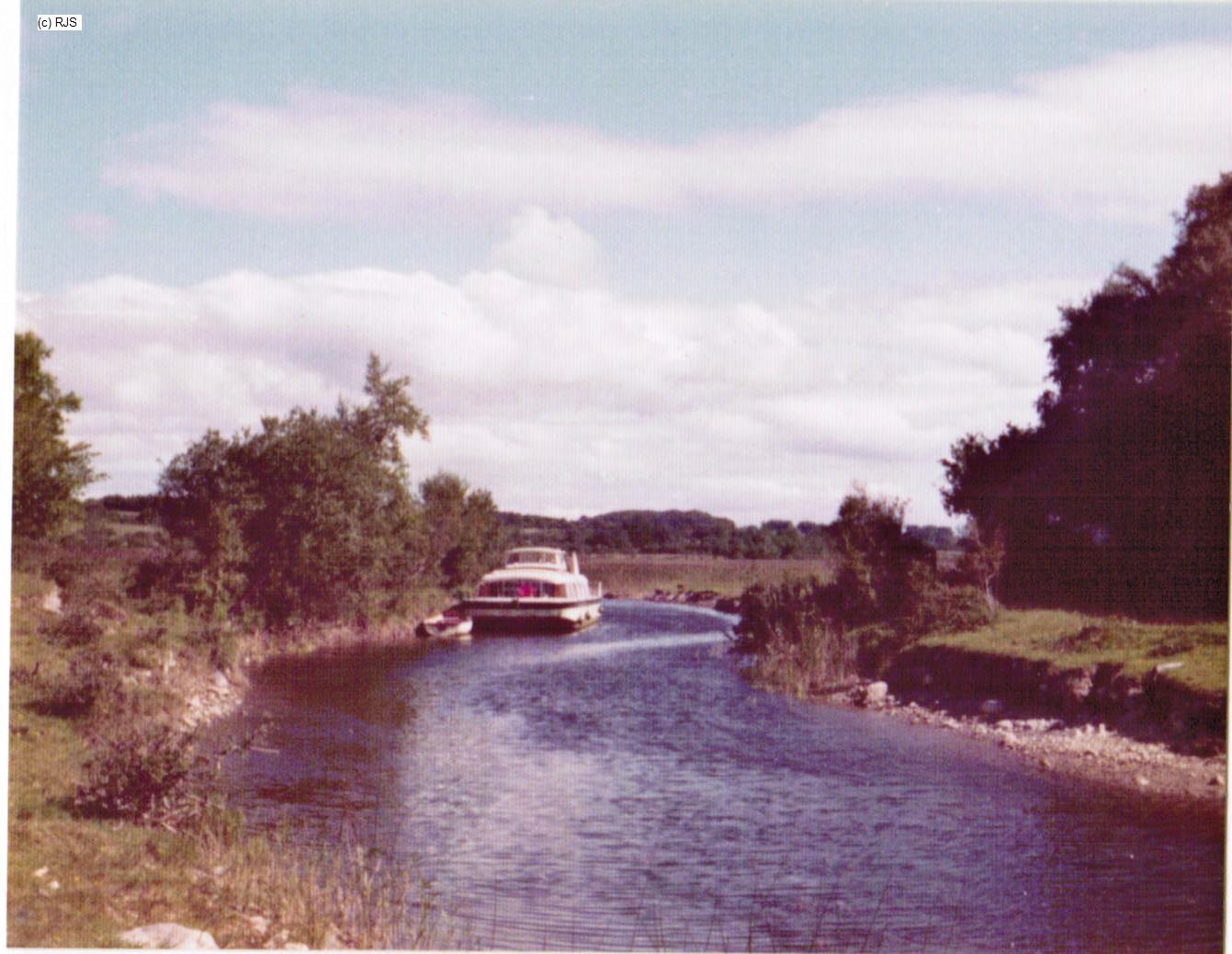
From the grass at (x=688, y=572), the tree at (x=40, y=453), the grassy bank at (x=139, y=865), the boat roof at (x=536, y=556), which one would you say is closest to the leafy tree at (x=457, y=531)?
the boat roof at (x=536, y=556)

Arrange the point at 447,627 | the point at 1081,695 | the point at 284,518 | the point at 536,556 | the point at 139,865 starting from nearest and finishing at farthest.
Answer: the point at 139,865 < the point at 1081,695 < the point at 284,518 < the point at 447,627 < the point at 536,556

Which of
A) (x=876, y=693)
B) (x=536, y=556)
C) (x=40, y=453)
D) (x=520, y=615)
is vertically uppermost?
(x=40, y=453)

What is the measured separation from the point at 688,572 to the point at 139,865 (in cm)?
5059

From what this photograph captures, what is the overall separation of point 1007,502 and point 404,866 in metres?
20.6

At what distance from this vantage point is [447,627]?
45.6 m

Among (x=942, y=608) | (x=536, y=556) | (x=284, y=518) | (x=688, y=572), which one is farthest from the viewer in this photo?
(x=688, y=572)

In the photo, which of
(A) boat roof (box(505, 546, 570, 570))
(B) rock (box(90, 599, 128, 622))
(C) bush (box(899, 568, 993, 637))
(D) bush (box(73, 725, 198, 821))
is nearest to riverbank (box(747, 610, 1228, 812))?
(C) bush (box(899, 568, 993, 637))

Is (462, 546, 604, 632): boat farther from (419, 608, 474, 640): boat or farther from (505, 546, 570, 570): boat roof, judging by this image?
(419, 608, 474, 640): boat

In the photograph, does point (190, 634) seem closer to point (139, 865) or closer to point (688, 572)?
point (139, 865)

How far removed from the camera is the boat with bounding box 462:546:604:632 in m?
48.2

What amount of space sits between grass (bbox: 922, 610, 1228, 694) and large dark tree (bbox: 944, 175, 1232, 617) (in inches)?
21.6

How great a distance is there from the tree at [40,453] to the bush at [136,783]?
1312 centimetres

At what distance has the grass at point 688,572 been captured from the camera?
3506 centimetres

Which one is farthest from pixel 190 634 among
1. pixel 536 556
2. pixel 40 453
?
pixel 536 556
